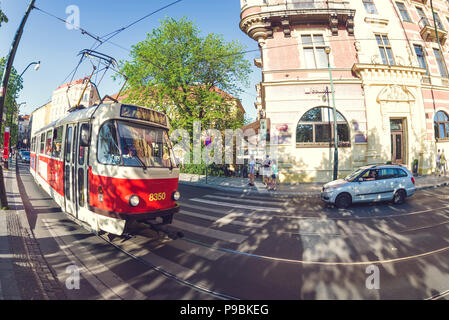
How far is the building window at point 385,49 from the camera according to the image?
1548 cm

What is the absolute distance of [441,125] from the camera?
639 inches

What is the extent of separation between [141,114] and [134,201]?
2042mm

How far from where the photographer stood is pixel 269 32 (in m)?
15.3

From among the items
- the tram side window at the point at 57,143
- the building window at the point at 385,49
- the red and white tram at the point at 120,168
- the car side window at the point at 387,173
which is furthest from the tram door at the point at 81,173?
the building window at the point at 385,49

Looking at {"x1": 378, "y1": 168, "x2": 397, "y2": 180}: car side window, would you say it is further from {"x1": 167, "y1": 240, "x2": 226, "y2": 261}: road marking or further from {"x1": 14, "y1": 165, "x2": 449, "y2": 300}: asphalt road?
{"x1": 167, "y1": 240, "x2": 226, "y2": 261}: road marking

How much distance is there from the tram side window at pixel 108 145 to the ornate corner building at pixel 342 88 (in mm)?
12240

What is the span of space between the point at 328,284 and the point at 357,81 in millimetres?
16320

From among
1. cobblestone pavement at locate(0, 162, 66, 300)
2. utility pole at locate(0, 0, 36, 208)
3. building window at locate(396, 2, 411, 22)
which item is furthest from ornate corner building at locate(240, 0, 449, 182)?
cobblestone pavement at locate(0, 162, 66, 300)

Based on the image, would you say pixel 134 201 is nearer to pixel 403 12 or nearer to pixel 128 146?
pixel 128 146

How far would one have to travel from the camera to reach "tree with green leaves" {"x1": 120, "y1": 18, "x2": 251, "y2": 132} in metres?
16.9

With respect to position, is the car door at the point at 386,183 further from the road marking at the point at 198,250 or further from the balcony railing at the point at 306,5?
the balcony railing at the point at 306,5

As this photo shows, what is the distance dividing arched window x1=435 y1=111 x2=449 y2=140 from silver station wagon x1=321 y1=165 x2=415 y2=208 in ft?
43.7
